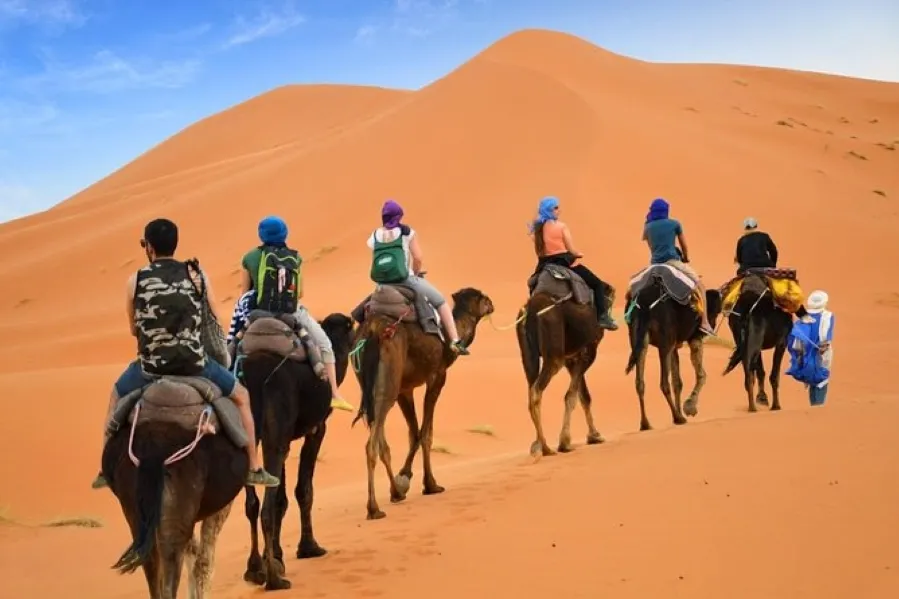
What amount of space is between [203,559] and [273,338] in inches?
77.6

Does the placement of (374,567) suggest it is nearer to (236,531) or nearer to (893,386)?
(236,531)

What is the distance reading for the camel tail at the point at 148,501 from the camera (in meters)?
6.02

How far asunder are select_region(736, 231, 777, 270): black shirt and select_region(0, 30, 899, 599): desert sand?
109 inches

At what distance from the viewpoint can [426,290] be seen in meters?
10.8

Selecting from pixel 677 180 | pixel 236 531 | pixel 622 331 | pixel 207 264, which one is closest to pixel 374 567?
pixel 236 531

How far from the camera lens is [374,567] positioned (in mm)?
8273

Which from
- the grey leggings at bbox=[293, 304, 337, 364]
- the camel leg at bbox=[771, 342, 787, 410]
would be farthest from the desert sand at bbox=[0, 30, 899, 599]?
the grey leggings at bbox=[293, 304, 337, 364]

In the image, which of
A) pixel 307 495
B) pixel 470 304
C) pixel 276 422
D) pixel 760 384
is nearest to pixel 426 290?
pixel 470 304

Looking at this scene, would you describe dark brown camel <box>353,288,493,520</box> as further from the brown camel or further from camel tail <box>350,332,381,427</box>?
the brown camel

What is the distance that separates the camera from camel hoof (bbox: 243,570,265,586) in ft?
27.2

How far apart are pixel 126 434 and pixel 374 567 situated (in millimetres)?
2734

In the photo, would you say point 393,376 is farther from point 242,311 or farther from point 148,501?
point 148,501

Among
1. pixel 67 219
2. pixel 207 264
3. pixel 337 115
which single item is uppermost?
pixel 337 115

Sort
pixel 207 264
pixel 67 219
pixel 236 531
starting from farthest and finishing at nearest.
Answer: pixel 67 219 < pixel 207 264 < pixel 236 531
